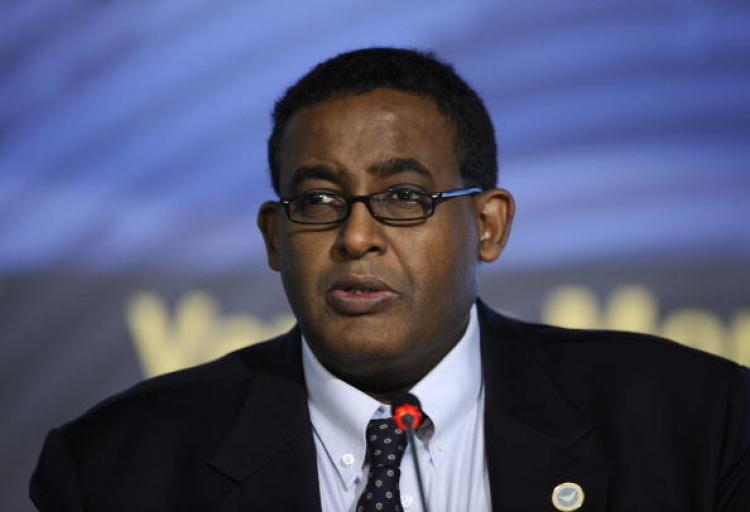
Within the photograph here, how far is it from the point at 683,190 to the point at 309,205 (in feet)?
3.72

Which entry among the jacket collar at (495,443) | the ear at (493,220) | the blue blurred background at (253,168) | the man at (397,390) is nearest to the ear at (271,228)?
the man at (397,390)

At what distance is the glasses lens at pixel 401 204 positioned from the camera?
81.0 inches

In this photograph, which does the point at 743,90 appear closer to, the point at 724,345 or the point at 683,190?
the point at 683,190

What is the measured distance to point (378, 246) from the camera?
2.03m

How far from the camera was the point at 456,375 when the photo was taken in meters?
2.19

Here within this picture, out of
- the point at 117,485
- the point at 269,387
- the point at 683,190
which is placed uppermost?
the point at 683,190

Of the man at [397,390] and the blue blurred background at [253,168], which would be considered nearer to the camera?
the man at [397,390]

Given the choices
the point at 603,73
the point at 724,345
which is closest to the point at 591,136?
the point at 603,73

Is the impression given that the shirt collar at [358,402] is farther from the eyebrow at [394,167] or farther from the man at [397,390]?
the eyebrow at [394,167]

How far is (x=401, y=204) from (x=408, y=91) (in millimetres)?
252

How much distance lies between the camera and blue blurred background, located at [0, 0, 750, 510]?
9.17 ft

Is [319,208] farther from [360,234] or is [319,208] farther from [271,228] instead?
[271,228]

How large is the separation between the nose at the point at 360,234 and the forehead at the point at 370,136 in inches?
2.9

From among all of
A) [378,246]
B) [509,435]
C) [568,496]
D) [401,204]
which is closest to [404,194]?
[401,204]
